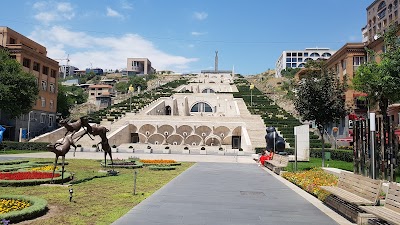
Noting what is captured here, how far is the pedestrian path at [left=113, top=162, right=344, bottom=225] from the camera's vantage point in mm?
7410

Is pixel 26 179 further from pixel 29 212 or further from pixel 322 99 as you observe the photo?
pixel 322 99

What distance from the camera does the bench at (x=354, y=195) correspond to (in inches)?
290

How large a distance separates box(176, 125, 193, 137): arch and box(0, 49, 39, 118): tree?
1944cm

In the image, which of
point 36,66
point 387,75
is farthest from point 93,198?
point 36,66

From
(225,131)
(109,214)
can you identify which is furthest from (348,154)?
Answer: (225,131)

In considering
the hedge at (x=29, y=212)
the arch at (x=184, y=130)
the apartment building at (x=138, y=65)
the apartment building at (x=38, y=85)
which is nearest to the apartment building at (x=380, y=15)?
the arch at (x=184, y=130)

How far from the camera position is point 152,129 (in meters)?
49.4

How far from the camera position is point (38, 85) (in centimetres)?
4984

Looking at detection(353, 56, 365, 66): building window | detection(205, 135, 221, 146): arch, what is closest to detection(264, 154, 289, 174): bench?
detection(205, 135, 221, 146): arch

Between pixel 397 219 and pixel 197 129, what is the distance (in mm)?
43670

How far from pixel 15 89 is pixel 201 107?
46692 mm

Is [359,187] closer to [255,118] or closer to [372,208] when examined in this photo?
[372,208]

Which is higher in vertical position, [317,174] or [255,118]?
[255,118]

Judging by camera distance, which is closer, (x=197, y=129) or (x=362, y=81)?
(x=362, y=81)
